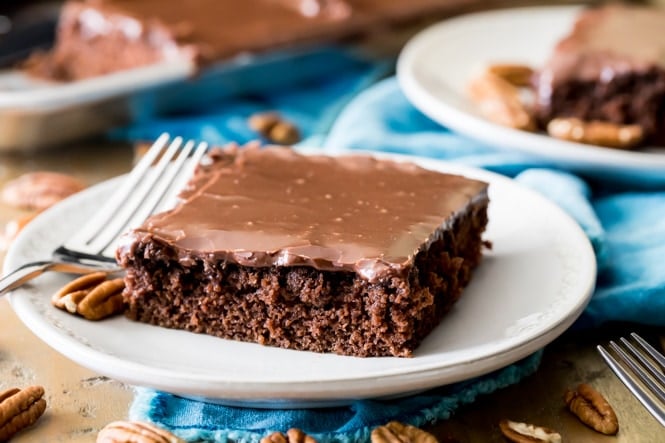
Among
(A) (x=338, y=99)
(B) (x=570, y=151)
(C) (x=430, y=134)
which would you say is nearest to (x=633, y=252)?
(B) (x=570, y=151)

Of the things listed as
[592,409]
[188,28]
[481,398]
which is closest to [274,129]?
[188,28]

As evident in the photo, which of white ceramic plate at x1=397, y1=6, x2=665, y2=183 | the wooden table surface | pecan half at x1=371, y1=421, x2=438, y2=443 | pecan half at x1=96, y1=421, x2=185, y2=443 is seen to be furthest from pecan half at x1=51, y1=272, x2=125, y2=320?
white ceramic plate at x1=397, y1=6, x2=665, y2=183

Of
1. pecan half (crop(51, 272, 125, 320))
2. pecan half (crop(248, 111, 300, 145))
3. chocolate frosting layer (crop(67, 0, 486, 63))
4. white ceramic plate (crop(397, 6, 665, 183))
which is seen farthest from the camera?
chocolate frosting layer (crop(67, 0, 486, 63))

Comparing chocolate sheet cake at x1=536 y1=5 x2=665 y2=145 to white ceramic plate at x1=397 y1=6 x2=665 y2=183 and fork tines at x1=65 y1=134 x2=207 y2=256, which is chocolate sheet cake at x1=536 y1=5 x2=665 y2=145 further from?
fork tines at x1=65 y1=134 x2=207 y2=256

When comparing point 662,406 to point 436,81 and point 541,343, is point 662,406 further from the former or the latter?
point 436,81

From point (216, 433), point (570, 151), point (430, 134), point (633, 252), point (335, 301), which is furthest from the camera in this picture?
point (430, 134)

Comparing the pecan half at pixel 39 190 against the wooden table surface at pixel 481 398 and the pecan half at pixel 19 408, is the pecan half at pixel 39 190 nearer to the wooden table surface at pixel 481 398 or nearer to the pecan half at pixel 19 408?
the wooden table surface at pixel 481 398
